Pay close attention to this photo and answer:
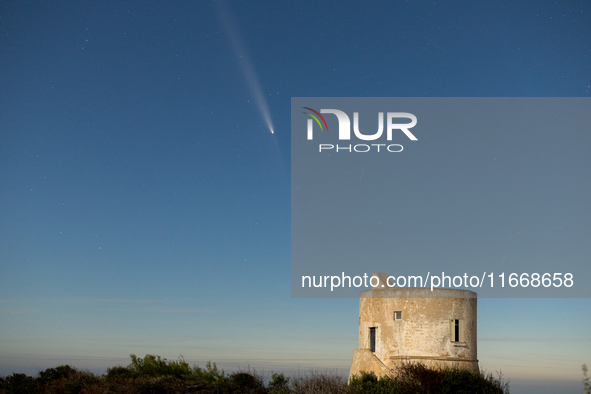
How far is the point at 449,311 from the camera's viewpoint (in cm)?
1969

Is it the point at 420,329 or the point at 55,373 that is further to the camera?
the point at 55,373

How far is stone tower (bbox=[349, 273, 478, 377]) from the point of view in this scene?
1945 cm

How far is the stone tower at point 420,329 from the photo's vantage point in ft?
63.8

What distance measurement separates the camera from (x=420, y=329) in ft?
64.1

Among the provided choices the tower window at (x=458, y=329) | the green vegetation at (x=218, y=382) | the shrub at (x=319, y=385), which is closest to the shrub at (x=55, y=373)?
the green vegetation at (x=218, y=382)

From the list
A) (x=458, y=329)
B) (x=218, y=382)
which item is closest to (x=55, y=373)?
(x=218, y=382)

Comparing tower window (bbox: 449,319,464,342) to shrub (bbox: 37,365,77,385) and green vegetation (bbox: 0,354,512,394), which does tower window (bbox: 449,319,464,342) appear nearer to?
green vegetation (bbox: 0,354,512,394)

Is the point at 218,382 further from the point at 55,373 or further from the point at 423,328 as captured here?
the point at 55,373

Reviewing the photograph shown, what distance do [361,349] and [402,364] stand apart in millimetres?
2174

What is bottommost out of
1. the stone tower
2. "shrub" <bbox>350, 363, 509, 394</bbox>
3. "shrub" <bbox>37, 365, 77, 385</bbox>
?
"shrub" <bbox>37, 365, 77, 385</bbox>

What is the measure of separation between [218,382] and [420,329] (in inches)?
380

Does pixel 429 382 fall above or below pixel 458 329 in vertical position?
below

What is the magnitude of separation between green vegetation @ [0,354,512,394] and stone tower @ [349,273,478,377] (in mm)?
577

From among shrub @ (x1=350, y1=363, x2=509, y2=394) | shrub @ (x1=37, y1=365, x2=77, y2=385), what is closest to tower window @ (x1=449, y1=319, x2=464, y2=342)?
shrub @ (x1=350, y1=363, x2=509, y2=394)
